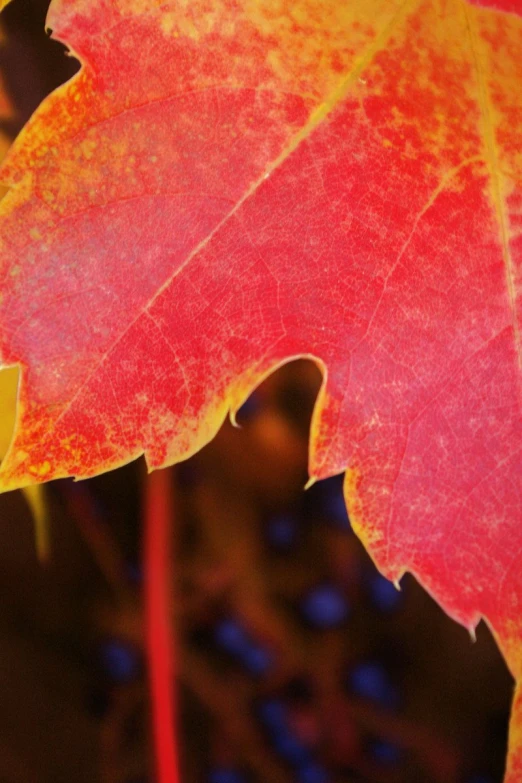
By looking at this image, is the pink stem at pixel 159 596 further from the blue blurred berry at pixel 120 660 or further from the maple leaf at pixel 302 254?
the maple leaf at pixel 302 254

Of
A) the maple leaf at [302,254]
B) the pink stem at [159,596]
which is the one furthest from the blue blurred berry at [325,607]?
the maple leaf at [302,254]

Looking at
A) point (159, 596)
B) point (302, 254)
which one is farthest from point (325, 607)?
point (302, 254)

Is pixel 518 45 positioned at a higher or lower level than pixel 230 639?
higher

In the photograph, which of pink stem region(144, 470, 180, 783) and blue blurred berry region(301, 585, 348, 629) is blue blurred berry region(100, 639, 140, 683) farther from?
blue blurred berry region(301, 585, 348, 629)

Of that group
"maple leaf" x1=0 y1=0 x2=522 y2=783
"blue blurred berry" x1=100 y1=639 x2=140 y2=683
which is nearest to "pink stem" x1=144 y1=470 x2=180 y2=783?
"blue blurred berry" x1=100 y1=639 x2=140 y2=683

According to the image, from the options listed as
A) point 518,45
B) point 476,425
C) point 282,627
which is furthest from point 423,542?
point 282,627

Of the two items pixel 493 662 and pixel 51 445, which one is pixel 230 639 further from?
pixel 51 445

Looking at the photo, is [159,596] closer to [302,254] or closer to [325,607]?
[325,607]
